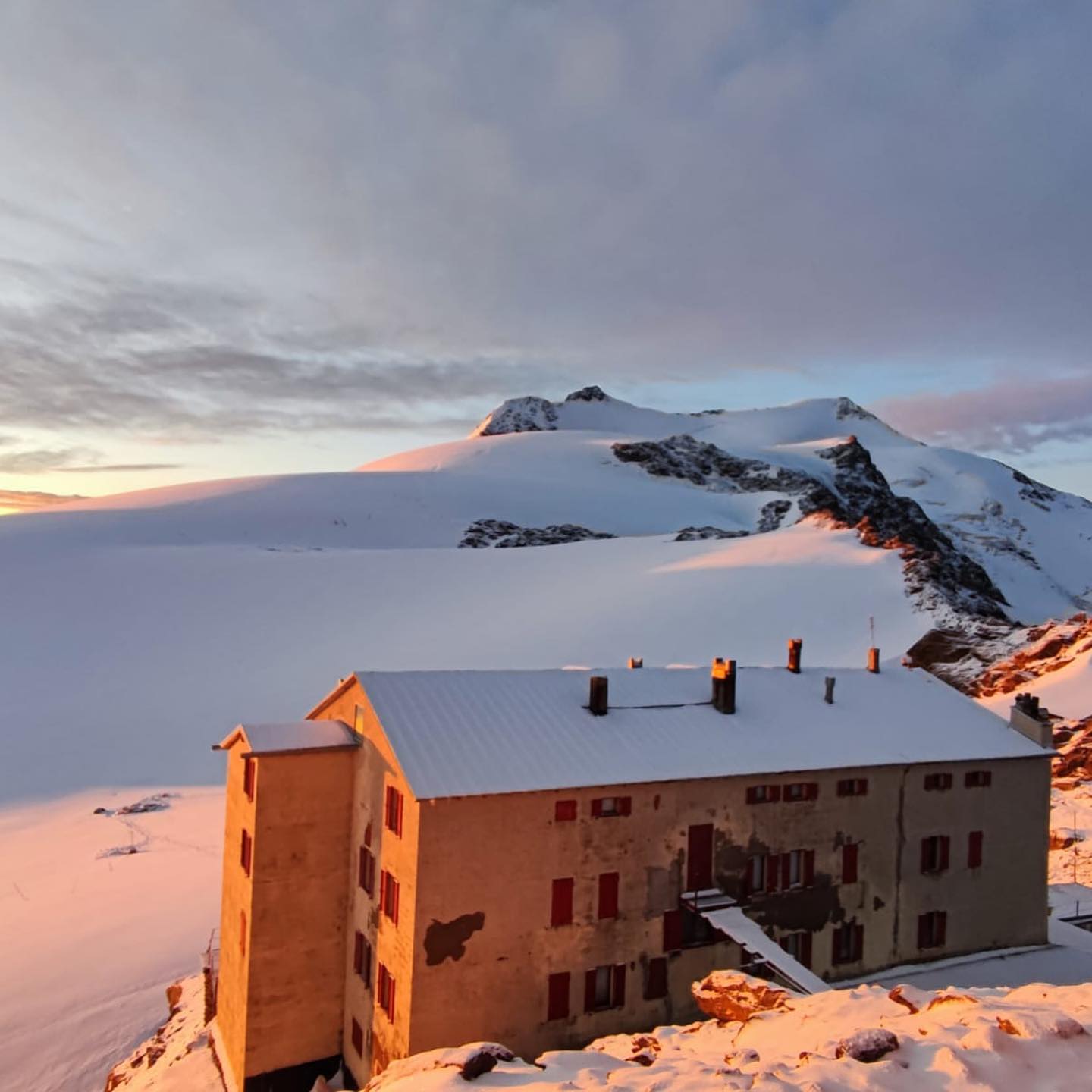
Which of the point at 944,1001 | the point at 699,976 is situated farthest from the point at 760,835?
the point at 944,1001

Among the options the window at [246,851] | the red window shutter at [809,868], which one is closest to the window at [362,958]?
the window at [246,851]

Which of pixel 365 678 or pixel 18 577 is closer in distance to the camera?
pixel 365 678

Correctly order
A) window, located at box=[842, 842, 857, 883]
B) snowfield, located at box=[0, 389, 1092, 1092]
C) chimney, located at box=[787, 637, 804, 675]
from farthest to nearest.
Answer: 1. snowfield, located at box=[0, 389, 1092, 1092]
2. chimney, located at box=[787, 637, 804, 675]
3. window, located at box=[842, 842, 857, 883]

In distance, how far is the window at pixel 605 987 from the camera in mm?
19953

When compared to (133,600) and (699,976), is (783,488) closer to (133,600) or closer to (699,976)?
(133,600)

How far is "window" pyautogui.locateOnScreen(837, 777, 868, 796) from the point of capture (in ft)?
75.9

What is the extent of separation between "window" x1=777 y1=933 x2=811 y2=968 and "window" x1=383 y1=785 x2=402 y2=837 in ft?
33.1

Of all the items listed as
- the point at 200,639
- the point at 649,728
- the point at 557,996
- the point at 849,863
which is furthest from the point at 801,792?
the point at 200,639

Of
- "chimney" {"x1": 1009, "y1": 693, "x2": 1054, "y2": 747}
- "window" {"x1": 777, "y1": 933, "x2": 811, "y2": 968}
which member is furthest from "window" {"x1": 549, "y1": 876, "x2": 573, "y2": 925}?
"chimney" {"x1": 1009, "y1": 693, "x2": 1054, "y2": 747}

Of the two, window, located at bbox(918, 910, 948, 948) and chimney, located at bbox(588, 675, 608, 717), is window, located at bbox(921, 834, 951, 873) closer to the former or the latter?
window, located at bbox(918, 910, 948, 948)

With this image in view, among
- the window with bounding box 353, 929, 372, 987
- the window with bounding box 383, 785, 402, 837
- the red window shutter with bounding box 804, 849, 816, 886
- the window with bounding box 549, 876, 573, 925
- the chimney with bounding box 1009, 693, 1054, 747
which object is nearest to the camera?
the window with bounding box 383, 785, 402, 837

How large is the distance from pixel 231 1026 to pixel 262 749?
759cm

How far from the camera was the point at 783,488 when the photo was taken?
167 meters

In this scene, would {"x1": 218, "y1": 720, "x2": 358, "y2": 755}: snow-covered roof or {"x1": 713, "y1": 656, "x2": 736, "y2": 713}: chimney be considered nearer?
{"x1": 218, "y1": 720, "x2": 358, "y2": 755}: snow-covered roof
